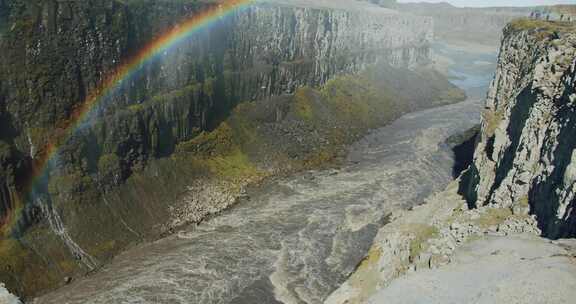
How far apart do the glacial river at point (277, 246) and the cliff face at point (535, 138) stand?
29.6 ft

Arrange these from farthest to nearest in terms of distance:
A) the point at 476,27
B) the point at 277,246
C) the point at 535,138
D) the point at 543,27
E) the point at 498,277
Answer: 1. the point at 476,27
2. the point at 543,27
3. the point at 277,246
4. the point at 535,138
5. the point at 498,277

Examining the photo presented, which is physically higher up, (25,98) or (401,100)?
(25,98)

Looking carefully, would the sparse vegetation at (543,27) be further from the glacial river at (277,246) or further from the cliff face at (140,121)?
the cliff face at (140,121)

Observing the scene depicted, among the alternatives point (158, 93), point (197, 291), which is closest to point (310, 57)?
point (158, 93)

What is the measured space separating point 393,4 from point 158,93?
124 meters

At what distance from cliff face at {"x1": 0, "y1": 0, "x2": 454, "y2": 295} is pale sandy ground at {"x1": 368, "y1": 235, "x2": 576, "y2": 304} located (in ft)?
71.4

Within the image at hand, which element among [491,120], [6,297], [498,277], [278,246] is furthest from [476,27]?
[6,297]

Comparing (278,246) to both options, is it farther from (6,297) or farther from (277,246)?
(6,297)

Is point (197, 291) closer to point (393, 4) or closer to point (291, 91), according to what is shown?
point (291, 91)

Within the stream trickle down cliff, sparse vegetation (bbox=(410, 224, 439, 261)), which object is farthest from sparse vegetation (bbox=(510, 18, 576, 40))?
the stream trickle down cliff

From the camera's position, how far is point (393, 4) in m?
150

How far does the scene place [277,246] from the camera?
34062 millimetres

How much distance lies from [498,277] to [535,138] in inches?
457

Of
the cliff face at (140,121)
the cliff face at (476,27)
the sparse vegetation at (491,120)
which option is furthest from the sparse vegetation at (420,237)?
the cliff face at (476,27)
